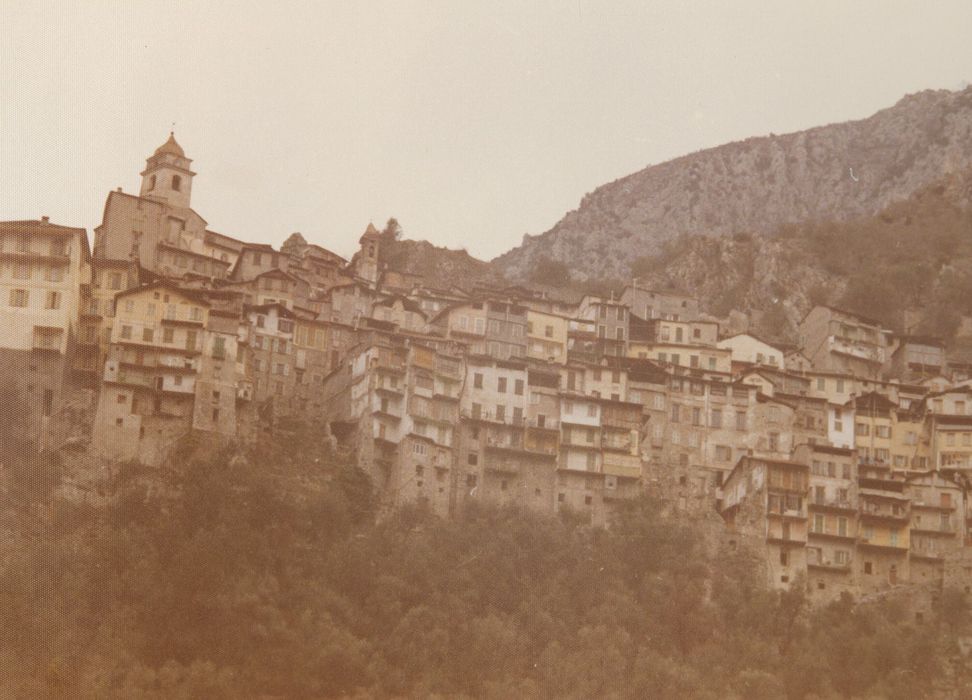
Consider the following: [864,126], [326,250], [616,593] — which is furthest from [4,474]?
[864,126]

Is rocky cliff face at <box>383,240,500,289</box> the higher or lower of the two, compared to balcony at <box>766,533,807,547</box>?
higher

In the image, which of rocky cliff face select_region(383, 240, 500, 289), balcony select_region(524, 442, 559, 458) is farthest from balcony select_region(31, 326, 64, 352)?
rocky cliff face select_region(383, 240, 500, 289)

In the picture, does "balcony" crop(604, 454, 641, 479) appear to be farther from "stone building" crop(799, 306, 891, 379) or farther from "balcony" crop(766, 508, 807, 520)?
"stone building" crop(799, 306, 891, 379)

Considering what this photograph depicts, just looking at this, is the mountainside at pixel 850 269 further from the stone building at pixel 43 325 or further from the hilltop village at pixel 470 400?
the stone building at pixel 43 325

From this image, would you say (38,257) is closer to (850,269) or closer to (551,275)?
(551,275)

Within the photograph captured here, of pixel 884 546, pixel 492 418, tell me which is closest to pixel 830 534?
pixel 884 546

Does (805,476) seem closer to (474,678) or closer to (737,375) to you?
(737,375)

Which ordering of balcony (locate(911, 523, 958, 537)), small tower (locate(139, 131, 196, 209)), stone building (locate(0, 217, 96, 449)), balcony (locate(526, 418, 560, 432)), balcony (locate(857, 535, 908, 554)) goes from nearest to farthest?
stone building (locate(0, 217, 96, 449)) → balcony (locate(857, 535, 908, 554)) → balcony (locate(911, 523, 958, 537)) → balcony (locate(526, 418, 560, 432)) → small tower (locate(139, 131, 196, 209))
